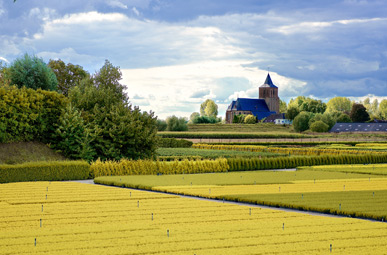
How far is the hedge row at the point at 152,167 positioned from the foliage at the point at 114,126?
3902 mm

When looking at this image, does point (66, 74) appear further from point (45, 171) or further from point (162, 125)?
point (45, 171)

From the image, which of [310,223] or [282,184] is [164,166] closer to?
[282,184]

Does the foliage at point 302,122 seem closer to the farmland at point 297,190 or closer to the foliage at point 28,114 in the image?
the farmland at point 297,190

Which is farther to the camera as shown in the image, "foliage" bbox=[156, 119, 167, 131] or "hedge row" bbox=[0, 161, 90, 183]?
"foliage" bbox=[156, 119, 167, 131]

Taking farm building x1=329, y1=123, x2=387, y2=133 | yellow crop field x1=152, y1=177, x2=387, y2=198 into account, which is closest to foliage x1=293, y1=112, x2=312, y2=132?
farm building x1=329, y1=123, x2=387, y2=133

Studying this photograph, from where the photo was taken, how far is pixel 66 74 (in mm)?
81125

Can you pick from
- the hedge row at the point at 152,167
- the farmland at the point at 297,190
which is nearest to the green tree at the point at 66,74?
the hedge row at the point at 152,167

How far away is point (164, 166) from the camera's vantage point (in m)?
36.7

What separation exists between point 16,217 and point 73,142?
2157 cm

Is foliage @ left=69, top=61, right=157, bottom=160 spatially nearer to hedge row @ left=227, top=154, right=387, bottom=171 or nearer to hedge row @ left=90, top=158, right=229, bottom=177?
hedge row @ left=90, top=158, right=229, bottom=177

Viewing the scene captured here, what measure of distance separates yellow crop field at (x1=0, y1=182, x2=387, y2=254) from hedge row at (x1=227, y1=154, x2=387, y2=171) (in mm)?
20732

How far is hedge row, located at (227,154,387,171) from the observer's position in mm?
41188

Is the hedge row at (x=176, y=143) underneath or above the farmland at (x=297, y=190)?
above

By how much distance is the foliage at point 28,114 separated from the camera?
37.1 metres
